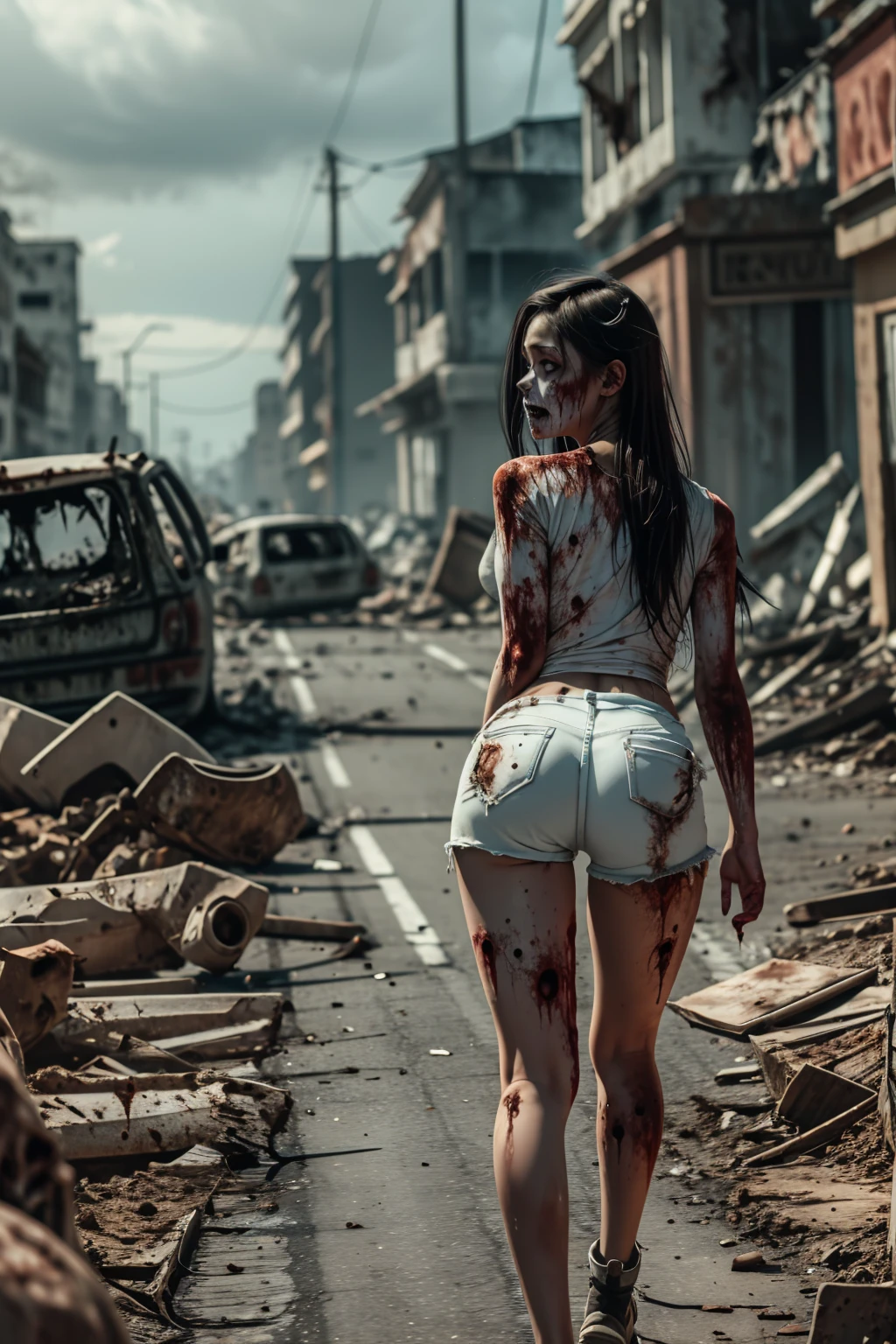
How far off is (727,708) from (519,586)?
0.53m

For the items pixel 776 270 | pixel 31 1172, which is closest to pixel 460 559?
pixel 776 270

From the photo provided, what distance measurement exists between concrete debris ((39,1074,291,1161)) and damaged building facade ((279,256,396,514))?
56019 millimetres

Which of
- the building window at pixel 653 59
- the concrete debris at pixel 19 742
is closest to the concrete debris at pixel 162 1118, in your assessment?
the concrete debris at pixel 19 742

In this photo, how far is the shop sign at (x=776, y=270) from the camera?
23688mm

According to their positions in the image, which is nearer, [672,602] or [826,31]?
[672,602]

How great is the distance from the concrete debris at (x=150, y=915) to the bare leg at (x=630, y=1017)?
382 cm

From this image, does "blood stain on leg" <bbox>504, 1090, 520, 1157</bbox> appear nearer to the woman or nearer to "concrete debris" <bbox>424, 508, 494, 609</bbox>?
the woman

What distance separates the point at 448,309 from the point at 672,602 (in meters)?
48.4

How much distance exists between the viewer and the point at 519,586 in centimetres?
321

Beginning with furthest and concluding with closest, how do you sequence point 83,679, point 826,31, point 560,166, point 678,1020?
point 560,166, point 826,31, point 83,679, point 678,1020

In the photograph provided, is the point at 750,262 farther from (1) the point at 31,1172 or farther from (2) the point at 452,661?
(1) the point at 31,1172

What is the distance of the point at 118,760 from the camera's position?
9188mm

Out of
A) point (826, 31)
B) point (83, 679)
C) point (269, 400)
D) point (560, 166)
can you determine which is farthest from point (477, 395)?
point (269, 400)

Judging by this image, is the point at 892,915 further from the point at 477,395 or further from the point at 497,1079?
the point at 477,395
